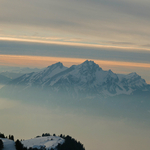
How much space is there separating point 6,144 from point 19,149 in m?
12.3

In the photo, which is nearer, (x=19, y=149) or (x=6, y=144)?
(x=19, y=149)

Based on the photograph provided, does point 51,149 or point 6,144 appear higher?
point 6,144

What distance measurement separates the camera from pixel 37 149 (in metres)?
199

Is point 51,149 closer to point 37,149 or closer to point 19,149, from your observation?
point 37,149

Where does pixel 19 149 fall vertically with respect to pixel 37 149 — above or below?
above

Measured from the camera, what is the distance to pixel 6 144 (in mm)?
116062

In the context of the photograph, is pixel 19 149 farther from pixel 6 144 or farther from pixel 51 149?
pixel 51 149

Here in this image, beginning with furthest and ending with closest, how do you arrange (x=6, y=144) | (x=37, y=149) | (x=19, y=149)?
(x=37, y=149)
(x=6, y=144)
(x=19, y=149)

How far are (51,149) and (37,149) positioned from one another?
12526 mm

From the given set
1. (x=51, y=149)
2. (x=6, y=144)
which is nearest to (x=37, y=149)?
(x=51, y=149)

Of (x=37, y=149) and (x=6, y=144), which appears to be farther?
(x=37, y=149)

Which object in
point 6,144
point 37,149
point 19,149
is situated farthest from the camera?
point 37,149

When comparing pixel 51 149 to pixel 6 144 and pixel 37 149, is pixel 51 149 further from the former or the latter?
pixel 6 144

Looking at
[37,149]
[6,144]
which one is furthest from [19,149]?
[37,149]
